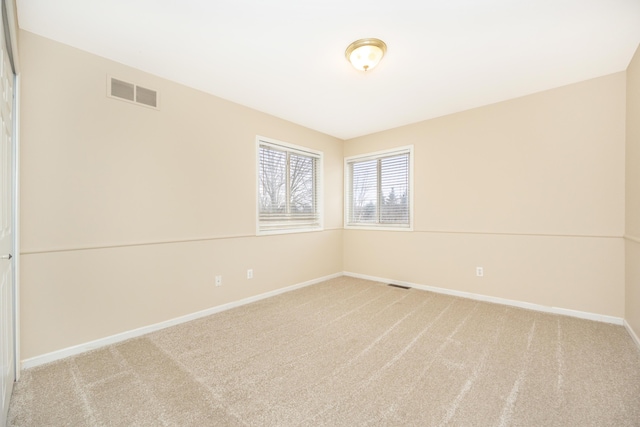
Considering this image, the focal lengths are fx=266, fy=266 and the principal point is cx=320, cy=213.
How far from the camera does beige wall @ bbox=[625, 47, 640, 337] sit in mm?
2277

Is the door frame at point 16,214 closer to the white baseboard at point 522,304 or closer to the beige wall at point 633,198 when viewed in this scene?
the white baseboard at point 522,304

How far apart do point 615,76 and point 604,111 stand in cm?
33

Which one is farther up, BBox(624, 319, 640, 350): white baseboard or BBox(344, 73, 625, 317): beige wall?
BBox(344, 73, 625, 317): beige wall

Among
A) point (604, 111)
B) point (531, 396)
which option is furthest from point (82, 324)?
point (604, 111)

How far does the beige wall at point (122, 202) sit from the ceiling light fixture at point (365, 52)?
5.60ft

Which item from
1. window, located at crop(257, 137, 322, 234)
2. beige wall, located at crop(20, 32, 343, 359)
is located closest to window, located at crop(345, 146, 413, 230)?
window, located at crop(257, 137, 322, 234)

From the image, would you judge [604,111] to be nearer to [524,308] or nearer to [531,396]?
[524,308]

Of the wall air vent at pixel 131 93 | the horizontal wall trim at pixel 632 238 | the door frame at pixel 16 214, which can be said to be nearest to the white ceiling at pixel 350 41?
the wall air vent at pixel 131 93

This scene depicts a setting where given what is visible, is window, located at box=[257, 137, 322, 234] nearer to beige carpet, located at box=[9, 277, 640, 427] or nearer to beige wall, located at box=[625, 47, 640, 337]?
beige carpet, located at box=[9, 277, 640, 427]

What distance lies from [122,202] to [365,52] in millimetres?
2528

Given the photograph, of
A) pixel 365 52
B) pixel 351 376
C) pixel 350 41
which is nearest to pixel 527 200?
pixel 365 52

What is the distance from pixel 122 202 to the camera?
96.2 inches

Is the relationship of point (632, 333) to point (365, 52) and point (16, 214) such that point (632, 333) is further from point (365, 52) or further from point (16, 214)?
point (16, 214)

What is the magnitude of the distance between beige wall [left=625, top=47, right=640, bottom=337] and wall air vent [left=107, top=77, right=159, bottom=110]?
4382mm
